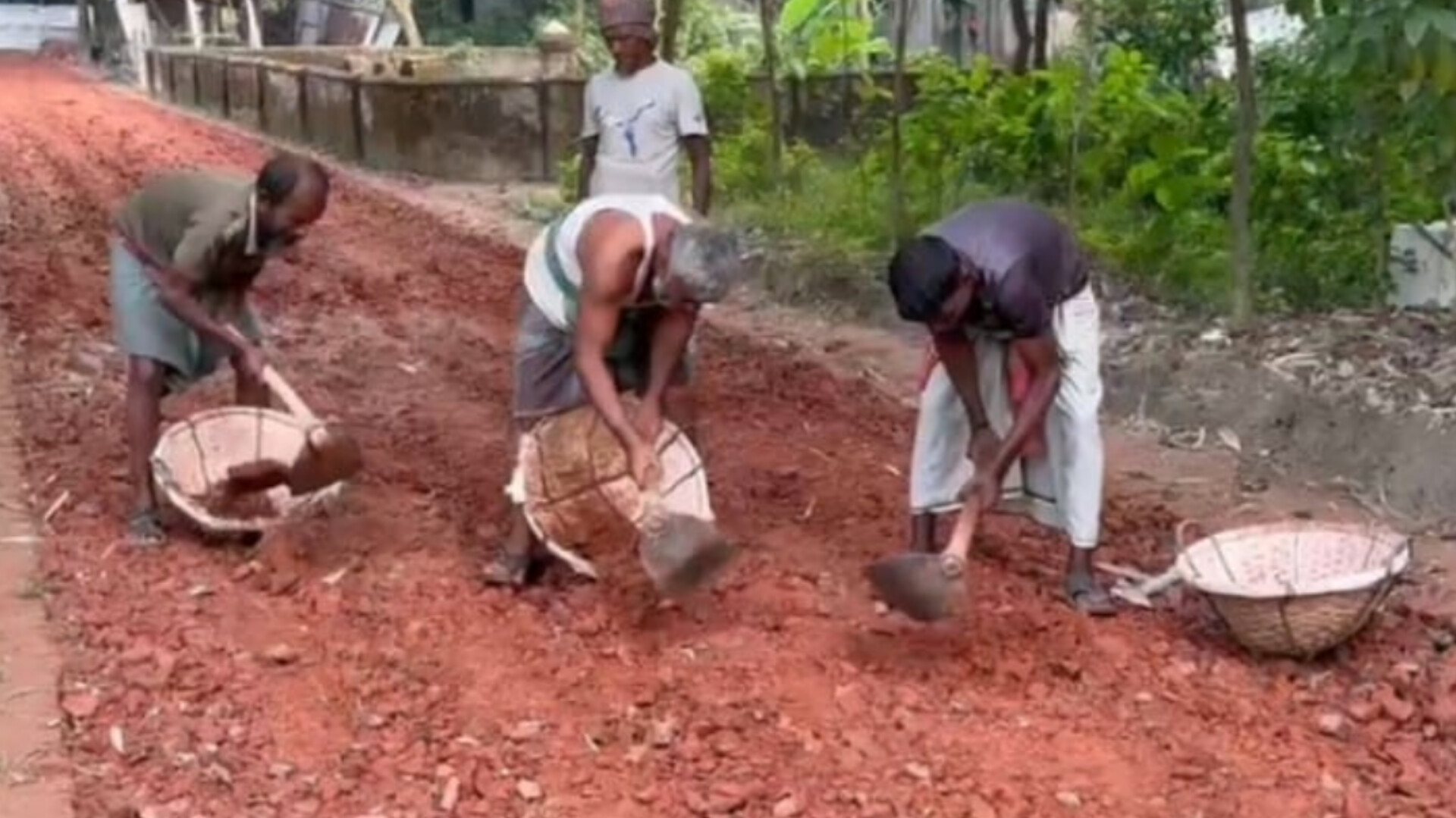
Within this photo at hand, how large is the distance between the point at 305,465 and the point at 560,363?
972 mm

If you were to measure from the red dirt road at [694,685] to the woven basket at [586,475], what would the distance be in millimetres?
187

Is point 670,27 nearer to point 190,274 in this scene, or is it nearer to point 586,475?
point 190,274

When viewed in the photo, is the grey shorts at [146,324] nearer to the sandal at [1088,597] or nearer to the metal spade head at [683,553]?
the metal spade head at [683,553]

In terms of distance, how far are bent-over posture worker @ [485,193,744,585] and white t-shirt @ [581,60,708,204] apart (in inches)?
77.8

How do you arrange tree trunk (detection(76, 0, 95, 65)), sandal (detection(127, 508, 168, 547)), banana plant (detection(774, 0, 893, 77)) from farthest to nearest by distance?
1. tree trunk (detection(76, 0, 95, 65))
2. banana plant (detection(774, 0, 893, 77))
3. sandal (detection(127, 508, 168, 547))

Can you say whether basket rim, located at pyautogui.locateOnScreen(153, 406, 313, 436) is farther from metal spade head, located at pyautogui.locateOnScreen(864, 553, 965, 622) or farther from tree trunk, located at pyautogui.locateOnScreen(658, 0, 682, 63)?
tree trunk, located at pyautogui.locateOnScreen(658, 0, 682, 63)

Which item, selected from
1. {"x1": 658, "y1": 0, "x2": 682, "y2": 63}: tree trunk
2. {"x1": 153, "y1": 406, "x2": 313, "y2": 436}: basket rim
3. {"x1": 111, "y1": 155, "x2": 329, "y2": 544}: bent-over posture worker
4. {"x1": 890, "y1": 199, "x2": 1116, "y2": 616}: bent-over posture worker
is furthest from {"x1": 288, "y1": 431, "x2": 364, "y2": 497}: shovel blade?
{"x1": 658, "y1": 0, "x2": 682, "y2": 63}: tree trunk

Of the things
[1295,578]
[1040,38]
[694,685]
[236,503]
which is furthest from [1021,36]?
[694,685]

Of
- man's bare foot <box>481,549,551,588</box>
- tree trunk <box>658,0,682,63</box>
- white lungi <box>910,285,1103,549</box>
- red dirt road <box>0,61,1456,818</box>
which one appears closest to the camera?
red dirt road <box>0,61,1456,818</box>

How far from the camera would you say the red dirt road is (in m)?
4.58

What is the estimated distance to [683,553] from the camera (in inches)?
210

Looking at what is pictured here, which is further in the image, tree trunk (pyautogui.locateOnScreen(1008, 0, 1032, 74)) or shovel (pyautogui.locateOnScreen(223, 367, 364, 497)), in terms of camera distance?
tree trunk (pyautogui.locateOnScreen(1008, 0, 1032, 74))

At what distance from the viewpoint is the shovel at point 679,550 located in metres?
5.34

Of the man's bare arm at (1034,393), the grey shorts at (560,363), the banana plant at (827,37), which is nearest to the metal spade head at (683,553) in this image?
the grey shorts at (560,363)
